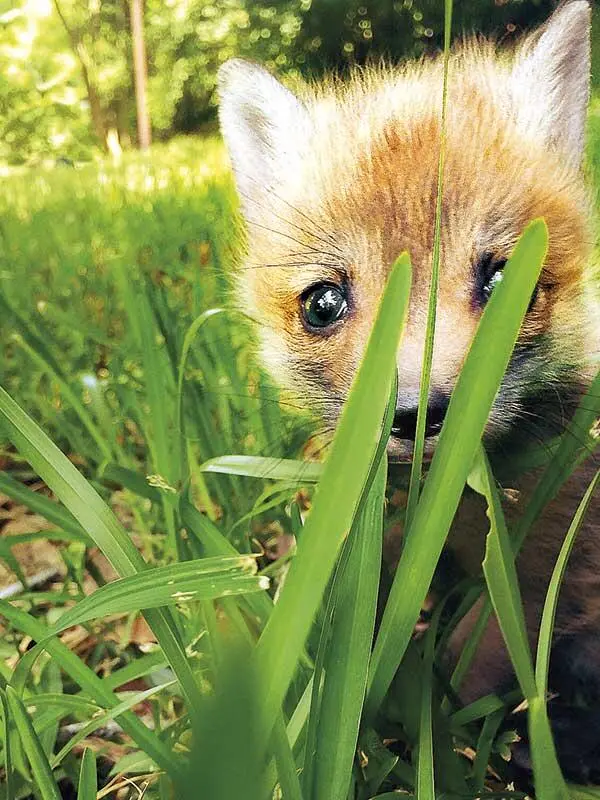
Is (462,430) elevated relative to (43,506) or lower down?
elevated

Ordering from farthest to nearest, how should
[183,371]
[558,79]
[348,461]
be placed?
1. [183,371]
2. [558,79]
3. [348,461]

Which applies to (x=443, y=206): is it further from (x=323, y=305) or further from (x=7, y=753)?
(x=7, y=753)

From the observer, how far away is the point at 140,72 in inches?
27.5

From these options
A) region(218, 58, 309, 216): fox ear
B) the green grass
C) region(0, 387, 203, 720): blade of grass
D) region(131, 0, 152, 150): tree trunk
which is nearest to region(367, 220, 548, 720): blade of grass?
the green grass

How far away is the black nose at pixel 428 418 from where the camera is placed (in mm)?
483

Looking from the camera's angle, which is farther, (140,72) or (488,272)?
(140,72)

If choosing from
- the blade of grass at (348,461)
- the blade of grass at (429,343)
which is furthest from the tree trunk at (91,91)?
the blade of grass at (348,461)

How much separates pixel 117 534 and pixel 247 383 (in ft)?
1.17

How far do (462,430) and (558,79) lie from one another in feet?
0.95

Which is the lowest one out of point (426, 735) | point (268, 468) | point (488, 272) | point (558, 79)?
point (426, 735)

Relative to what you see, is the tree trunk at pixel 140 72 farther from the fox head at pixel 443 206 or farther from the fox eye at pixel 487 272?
the fox eye at pixel 487 272

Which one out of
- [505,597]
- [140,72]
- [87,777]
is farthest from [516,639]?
[140,72]

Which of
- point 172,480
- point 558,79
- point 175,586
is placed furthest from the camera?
point 172,480

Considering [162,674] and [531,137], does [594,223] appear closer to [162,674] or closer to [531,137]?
[531,137]
